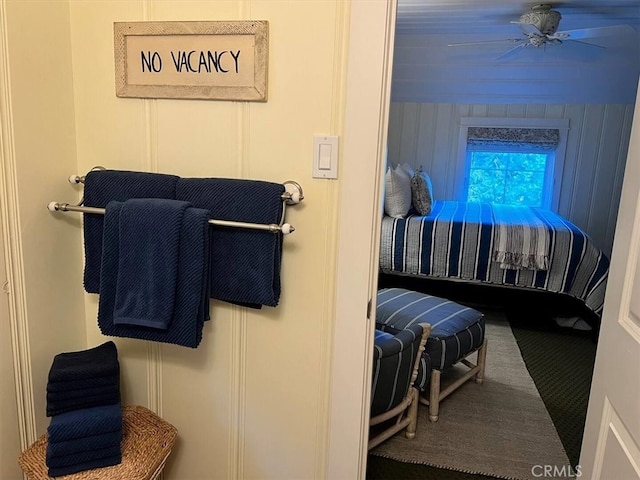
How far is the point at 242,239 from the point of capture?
128 centimetres

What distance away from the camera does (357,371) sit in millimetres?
1350

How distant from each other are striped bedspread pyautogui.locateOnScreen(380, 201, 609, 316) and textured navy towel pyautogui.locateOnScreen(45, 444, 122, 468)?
102 inches

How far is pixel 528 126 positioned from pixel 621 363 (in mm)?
4754

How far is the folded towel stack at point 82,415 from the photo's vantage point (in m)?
1.23

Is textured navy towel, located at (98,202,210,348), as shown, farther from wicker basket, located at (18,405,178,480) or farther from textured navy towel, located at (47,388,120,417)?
wicker basket, located at (18,405,178,480)

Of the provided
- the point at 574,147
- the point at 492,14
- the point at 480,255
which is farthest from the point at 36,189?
the point at 574,147

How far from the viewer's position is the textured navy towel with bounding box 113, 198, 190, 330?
1230 millimetres

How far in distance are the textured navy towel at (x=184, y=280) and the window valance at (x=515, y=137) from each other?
15.7 ft

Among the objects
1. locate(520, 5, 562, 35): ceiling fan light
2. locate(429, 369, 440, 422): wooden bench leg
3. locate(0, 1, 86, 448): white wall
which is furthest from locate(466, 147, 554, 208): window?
locate(0, 1, 86, 448): white wall

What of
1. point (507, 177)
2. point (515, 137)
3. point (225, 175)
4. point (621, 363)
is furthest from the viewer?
point (507, 177)

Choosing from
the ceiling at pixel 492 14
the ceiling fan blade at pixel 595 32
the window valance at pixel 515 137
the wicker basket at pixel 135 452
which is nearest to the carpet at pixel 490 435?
the wicker basket at pixel 135 452

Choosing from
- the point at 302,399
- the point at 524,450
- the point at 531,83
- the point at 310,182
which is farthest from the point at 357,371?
the point at 531,83

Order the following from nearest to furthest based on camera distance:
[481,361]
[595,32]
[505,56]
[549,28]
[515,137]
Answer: [481,361] < [595,32] < [549,28] < [505,56] < [515,137]

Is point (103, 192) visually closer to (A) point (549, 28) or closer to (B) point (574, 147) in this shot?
(A) point (549, 28)
